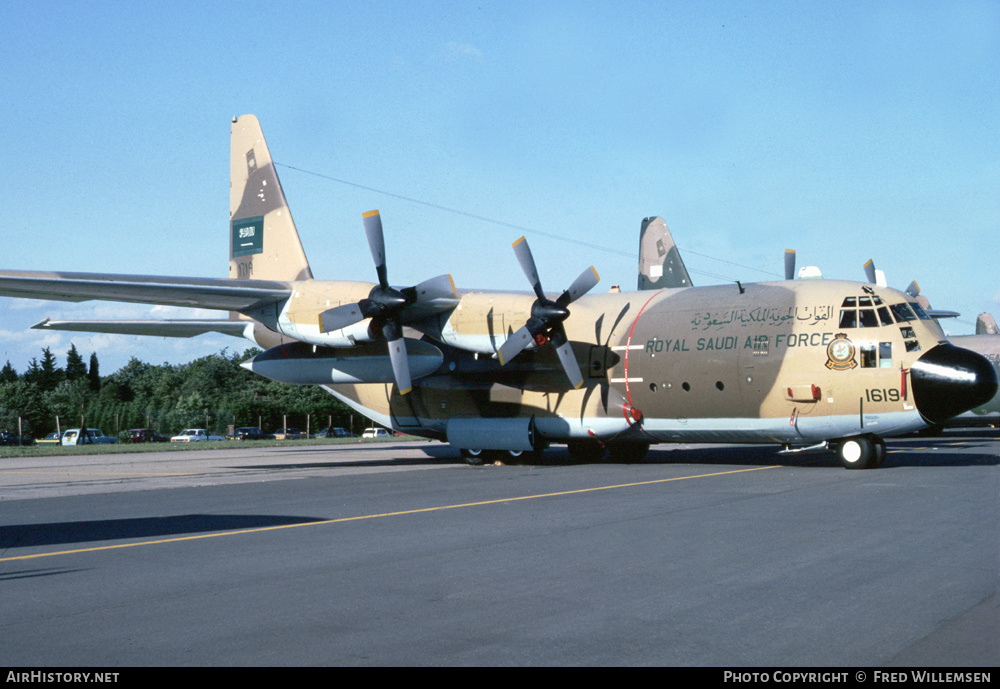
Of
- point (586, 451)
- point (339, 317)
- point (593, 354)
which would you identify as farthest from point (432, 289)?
point (586, 451)

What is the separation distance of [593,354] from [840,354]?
5.93 meters

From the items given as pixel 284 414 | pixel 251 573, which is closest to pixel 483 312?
pixel 251 573

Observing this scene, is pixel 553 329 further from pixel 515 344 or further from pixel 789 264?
pixel 789 264

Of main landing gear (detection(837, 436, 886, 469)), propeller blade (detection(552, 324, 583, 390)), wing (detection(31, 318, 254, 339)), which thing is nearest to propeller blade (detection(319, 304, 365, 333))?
propeller blade (detection(552, 324, 583, 390))

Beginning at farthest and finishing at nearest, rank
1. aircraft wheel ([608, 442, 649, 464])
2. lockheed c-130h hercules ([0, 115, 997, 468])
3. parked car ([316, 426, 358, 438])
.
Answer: parked car ([316, 426, 358, 438]) < aircraft wheel ([608, 442, 649, 464]) < lockheed c-130h hercules ([0, 115, 997, 468])

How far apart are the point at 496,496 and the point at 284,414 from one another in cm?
5331

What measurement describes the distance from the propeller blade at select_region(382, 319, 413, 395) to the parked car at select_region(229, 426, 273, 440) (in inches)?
1620

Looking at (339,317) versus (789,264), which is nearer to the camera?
(339,317)

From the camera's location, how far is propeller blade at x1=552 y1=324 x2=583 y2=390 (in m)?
21.1

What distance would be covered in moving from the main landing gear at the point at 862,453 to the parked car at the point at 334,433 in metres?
48.3

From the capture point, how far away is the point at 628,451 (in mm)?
23594

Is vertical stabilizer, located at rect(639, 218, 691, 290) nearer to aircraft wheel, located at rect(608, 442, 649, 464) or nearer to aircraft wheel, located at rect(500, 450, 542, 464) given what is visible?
aircraft wheel, located at rect(608, 442, 649, 464)

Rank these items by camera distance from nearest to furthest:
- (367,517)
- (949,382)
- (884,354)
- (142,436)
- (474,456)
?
(367,517) → (949,382) → (884,354) → (474,456) → (142,436)

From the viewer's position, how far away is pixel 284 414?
65562mm
